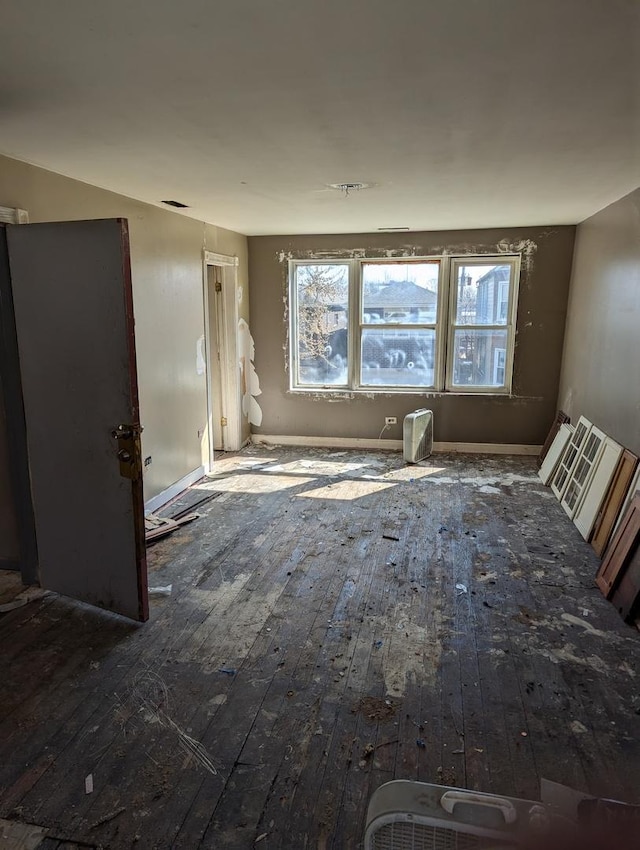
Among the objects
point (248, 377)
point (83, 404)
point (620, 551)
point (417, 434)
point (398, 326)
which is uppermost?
point (398, 326)

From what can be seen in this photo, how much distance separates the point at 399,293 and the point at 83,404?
4272 mm

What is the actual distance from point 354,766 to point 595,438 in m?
3.40

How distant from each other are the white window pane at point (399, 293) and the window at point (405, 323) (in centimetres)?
1

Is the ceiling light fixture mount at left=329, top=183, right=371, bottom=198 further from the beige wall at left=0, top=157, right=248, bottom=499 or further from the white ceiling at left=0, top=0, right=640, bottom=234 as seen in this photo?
the beige wall at left=0, top=157, right=248, bottom=499

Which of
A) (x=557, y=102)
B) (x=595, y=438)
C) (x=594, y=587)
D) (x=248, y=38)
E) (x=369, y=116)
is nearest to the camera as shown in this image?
(x=248, y=38)

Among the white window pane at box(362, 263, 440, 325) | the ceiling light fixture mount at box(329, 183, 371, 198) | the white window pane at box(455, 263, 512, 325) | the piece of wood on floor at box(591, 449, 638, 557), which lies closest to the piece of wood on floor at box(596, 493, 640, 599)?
the piece of wood on floor at box(591, 449, 638, 557)

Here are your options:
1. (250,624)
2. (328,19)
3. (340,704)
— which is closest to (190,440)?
(250,624)

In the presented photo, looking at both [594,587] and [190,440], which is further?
[190,440]

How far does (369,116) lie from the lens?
7.76ft

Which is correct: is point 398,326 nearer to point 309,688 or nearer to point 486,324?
point 486,324

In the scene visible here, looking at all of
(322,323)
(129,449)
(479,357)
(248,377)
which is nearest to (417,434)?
(479,357)

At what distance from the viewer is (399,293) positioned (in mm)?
6246

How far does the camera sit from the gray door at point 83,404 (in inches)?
101

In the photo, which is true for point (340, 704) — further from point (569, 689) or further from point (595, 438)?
point (595, 438)
